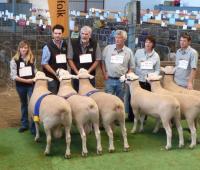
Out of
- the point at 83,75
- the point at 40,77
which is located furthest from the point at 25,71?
the point at 83,75

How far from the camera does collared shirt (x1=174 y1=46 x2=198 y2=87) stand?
7453 millimetres

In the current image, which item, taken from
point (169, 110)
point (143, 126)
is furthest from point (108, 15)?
point (169, 110)

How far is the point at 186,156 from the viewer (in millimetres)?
6234

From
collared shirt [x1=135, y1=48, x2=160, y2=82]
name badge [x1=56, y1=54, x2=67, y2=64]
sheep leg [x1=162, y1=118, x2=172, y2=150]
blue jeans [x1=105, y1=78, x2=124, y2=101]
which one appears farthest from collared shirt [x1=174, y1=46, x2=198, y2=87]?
name badge [x1=56, y1=54, x2=67, y2=64]

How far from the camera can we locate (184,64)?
24.6 feet

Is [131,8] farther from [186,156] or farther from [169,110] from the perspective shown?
[186,156]

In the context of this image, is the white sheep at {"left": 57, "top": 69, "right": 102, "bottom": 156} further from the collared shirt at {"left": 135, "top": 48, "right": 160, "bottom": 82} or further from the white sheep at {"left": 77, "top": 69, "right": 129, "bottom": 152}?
the collared shirt at {"left": 135, "top": 48, "right": 160, "bottom": 82}

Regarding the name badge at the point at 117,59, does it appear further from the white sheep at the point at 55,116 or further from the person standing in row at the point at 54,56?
the white sheep at the point at 55,116

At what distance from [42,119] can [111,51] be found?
2.01m

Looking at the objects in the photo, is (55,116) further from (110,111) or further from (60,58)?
(60,58)

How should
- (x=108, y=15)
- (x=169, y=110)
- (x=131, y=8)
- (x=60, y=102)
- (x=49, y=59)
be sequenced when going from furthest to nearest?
(x=108, y=15)
(x=131, y=8)
(x=49, y=59)
(x=169, y=110)
(x=60, y=102)

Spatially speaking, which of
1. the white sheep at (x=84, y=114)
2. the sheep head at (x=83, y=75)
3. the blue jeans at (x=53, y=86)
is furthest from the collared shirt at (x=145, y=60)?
the white sheep at (x=84, y=114)

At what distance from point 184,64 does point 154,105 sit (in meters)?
1.28

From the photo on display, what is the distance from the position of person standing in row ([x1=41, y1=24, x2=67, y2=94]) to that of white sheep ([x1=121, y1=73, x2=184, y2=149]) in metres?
1.09
